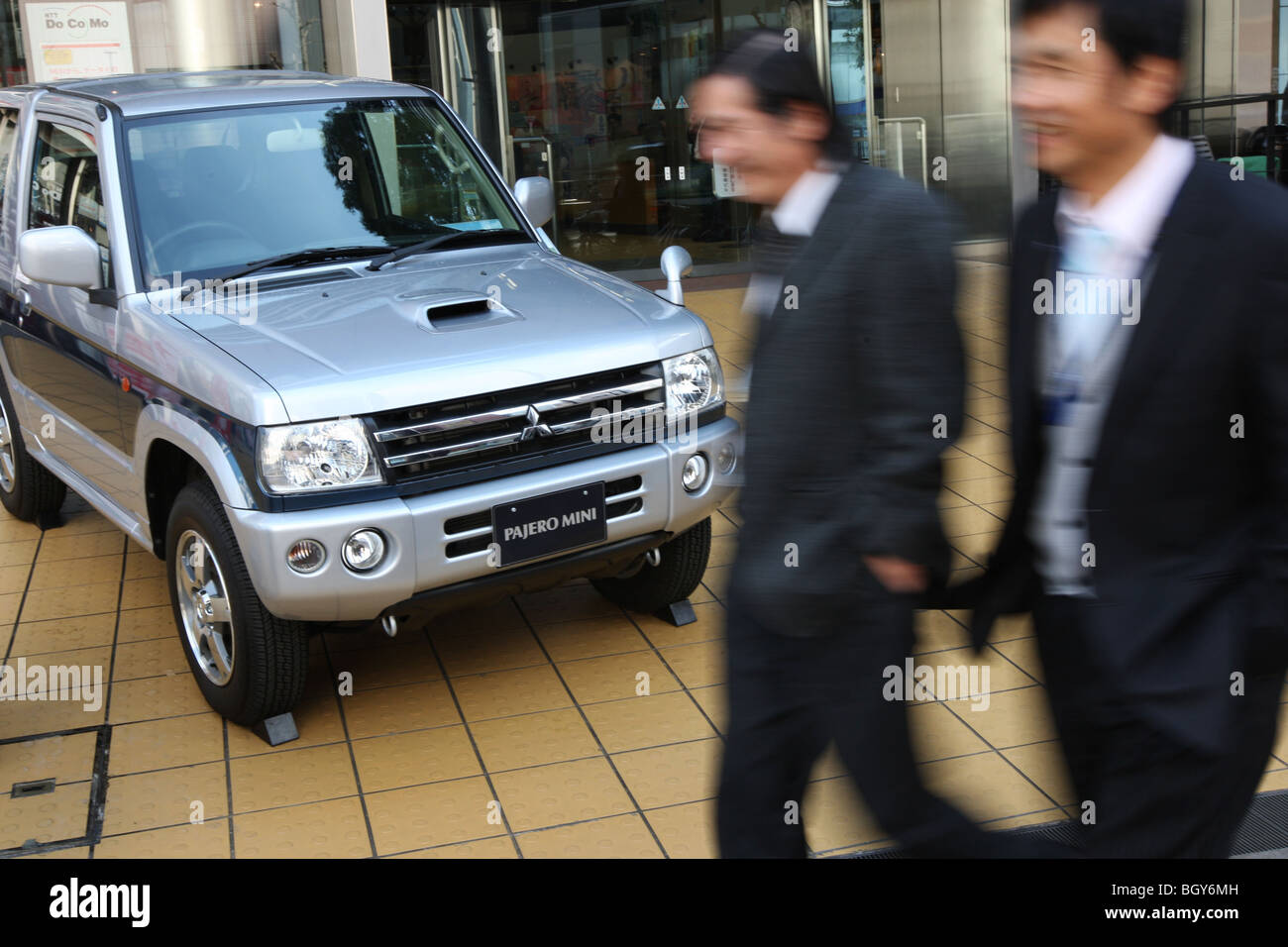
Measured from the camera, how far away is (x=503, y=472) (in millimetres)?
4172

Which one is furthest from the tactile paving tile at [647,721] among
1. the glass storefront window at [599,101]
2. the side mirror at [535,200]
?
the glass storefront window at [599,101]

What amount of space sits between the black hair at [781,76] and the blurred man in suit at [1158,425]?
1.31 feet

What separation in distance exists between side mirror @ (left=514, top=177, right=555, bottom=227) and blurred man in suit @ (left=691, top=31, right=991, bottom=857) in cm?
303

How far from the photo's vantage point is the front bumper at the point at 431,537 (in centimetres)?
390

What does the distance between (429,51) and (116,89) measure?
8.02 m

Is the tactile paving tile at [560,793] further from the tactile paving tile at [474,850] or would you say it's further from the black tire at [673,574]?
the black tire at [673,574]

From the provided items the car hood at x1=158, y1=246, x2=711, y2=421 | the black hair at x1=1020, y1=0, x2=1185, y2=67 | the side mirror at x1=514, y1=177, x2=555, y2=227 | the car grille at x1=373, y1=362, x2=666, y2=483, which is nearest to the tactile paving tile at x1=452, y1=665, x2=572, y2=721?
the car grille at x1=373, y1=362, x2=666, y2=483

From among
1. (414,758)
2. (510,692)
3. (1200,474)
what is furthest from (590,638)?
(1200,474)


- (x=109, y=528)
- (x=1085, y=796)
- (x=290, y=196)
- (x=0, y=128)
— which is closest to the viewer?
(x=1085, y=796)

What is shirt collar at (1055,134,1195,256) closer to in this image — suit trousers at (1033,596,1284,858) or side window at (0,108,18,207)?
suit trousers at (1033,596,1284,858)

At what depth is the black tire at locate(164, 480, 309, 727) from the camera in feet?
13.6

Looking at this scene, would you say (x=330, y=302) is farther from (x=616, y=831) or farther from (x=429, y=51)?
(x=429, y=51)

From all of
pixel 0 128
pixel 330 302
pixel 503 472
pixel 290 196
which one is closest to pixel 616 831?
pixel 503 472

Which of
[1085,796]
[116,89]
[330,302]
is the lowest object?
[1085,796]
